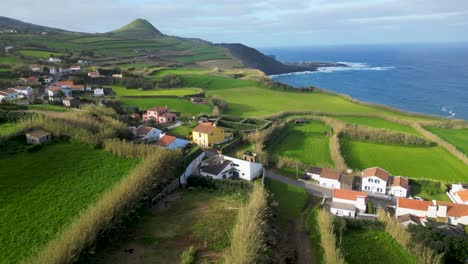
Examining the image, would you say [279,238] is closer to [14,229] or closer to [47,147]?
[14,229]

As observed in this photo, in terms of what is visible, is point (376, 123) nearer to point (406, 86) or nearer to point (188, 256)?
point (188, 256)

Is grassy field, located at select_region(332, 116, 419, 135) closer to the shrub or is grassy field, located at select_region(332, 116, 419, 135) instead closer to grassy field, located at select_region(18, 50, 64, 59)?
the shrub

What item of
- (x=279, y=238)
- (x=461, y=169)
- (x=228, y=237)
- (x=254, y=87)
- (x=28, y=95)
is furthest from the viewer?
(x=254, y=87)

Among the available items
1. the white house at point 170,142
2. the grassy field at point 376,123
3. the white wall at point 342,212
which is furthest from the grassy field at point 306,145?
the white house at point 170,142

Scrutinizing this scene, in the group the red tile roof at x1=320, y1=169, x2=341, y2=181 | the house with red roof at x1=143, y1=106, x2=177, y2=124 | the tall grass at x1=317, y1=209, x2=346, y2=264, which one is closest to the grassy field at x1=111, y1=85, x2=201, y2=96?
the house with red roof at x1=143, y1=106, x2=177, y2=124

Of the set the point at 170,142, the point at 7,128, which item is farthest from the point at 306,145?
the point at 7,128

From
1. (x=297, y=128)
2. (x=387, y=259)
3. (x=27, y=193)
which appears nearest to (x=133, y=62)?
(x=297, y=128)

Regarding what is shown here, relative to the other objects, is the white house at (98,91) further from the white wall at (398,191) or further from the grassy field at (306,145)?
the white wall at (398,191)
